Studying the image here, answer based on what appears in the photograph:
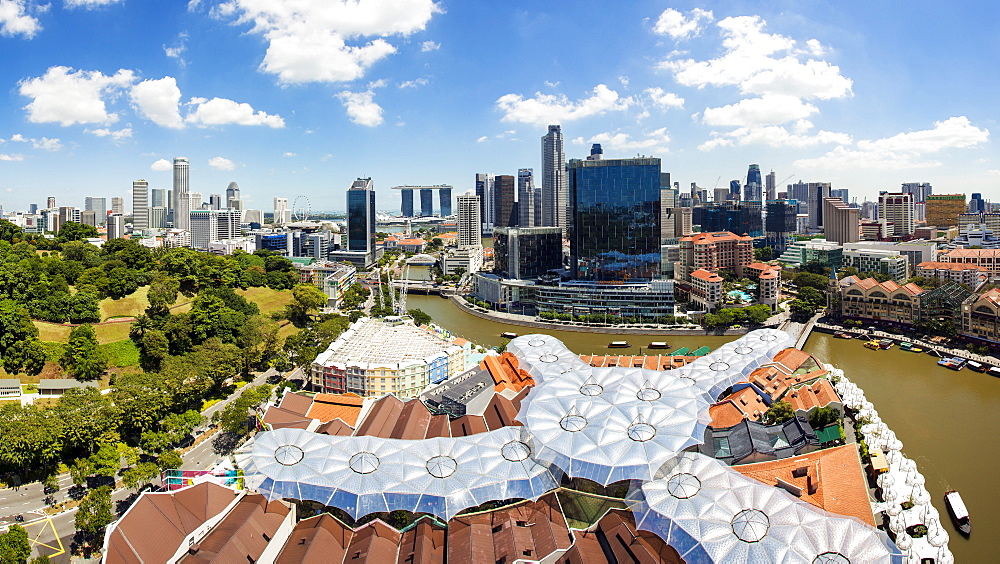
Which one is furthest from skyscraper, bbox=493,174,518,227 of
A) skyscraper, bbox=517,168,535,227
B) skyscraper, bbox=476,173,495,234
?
skyscraper, bbox=476,173,495,234

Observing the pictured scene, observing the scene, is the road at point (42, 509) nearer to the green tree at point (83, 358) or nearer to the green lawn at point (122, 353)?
the green tree at point (83, 358)

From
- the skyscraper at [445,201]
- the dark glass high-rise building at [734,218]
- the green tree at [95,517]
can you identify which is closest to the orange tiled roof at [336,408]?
the green tree at [95,517]

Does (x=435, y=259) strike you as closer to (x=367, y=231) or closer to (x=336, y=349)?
(x=367, y=231)

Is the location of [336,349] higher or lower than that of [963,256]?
lower

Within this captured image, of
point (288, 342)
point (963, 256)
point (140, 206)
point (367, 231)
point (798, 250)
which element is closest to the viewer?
point (288, 342)

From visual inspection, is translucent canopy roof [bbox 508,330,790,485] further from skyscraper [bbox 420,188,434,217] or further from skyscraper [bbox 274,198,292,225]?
skyscraper [bbox 420,188,434,217]

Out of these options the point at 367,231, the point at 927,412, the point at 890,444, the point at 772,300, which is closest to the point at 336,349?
the point at 890,444

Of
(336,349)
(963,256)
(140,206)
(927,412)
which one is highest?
(140,206)
